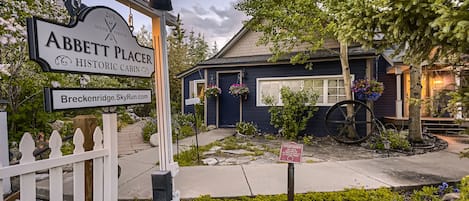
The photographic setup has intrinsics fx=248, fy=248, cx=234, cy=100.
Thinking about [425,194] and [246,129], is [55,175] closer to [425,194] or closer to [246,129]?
[425,194]

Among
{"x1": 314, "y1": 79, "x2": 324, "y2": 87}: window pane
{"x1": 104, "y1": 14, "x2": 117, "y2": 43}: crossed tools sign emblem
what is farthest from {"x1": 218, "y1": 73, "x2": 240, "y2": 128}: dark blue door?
{"x1": 104, "y1": 14, "x2": 117, "y2": 43}: crossed tools sign emblem

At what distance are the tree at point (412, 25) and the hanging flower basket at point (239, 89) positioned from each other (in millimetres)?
6064

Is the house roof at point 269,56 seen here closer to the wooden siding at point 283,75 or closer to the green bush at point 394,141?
the wooden siding at point 283,75

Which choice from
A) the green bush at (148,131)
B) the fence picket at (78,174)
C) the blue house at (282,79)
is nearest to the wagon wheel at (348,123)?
the blue house at (282,79)

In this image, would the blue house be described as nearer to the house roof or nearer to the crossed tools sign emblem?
the house roof

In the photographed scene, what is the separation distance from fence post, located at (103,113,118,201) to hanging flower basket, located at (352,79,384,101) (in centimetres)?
624

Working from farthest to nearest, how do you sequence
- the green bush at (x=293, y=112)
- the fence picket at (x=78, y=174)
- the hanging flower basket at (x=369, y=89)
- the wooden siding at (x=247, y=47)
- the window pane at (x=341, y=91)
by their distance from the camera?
the wooden siding at (x=247, y=47), the window pane at (x=341, y=91), the green bush at (x=293, y=112), the hanging flower basket at (x=369, y=89), the fence picket at (x=78, y=174)

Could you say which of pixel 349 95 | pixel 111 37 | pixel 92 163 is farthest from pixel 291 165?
pixel 349 95

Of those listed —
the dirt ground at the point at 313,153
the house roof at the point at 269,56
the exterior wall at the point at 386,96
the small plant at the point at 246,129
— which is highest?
the house roof at the point at 269,56

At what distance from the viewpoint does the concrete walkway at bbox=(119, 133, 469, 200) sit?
301 cm

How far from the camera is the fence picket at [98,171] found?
1.85m

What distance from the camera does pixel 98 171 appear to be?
1.87 m

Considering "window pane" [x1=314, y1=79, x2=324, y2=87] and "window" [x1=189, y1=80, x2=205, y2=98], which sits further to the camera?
"window" [x1=189, y1=80, x2=205, y2=98]

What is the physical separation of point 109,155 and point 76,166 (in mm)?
247
